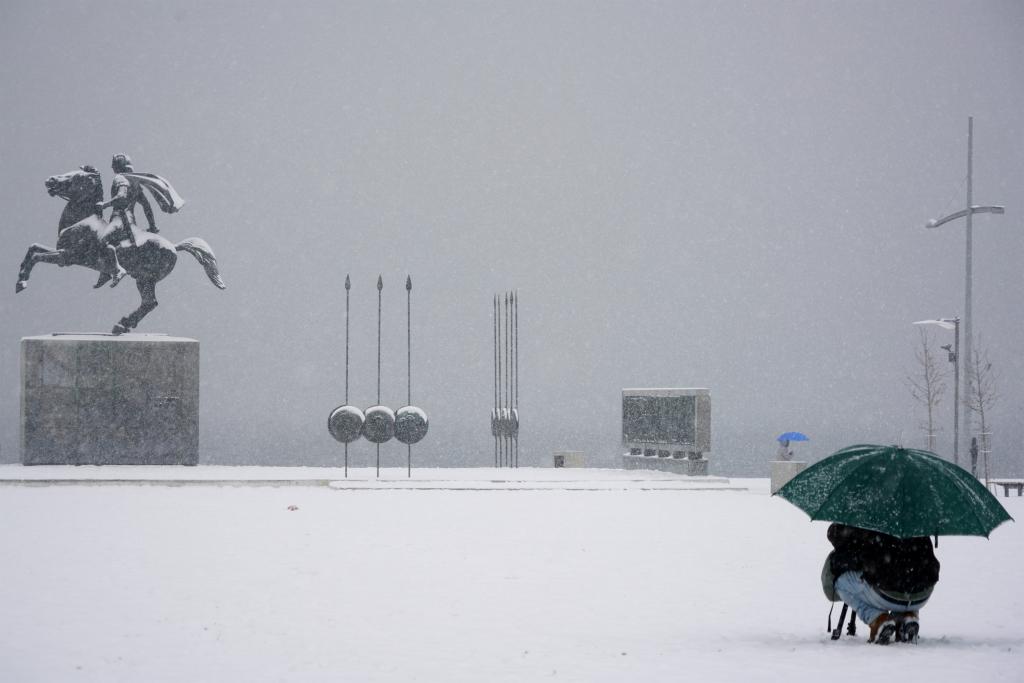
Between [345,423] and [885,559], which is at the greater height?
[885,559]

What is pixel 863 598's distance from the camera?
30.0 ft

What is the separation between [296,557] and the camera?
13.8 metres

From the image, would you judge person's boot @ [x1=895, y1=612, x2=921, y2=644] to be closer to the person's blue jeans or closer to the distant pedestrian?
the person's blue jeans

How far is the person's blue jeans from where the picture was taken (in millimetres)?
9047

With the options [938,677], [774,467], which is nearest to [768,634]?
[938,677]

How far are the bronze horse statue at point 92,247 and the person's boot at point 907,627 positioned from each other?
78.0 feet

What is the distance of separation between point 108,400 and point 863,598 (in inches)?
900

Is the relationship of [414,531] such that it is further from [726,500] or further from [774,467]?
[774,467]

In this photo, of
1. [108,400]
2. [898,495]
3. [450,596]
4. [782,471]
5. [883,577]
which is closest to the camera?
[898,495]

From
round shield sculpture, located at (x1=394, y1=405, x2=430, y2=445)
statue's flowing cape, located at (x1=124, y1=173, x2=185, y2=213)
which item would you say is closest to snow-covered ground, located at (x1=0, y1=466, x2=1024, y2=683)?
round shield sculpture, located at (x1=394, y1=405, x2=430, y2=445)

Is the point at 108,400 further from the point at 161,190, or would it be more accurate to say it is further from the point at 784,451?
the point at 784,451

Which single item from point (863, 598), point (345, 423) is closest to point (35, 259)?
point (345, 423)

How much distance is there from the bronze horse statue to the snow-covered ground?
9.28m

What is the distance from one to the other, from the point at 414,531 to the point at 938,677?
9.82 meters
